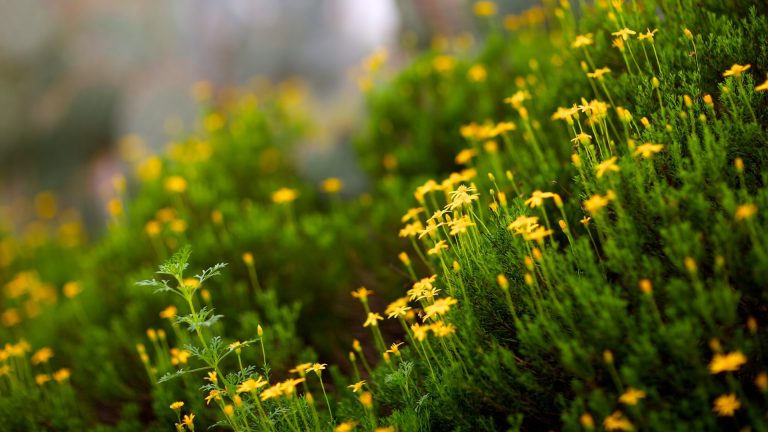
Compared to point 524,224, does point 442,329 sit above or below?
below

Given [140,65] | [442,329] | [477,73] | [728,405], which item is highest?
[140,65]

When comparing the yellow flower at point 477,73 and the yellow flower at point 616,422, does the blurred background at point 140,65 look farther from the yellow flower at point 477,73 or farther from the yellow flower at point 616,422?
the yellow flower at point 616,422

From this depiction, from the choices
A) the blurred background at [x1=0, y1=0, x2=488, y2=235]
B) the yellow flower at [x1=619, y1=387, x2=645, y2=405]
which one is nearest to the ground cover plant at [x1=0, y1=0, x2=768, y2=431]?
the yellow flower at [x1=619, y1=387, x2=645, y2=405]

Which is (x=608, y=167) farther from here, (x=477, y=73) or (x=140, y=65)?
(x=140, y=65)

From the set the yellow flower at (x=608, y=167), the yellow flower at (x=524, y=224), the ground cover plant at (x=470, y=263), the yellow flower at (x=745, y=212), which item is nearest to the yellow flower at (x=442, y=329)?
the ground cover plant at (x=470, y=263)

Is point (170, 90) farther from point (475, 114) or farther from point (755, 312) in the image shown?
point (755, 312)

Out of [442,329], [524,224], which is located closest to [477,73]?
[524,224]

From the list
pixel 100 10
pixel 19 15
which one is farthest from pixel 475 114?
pixel 19 15
